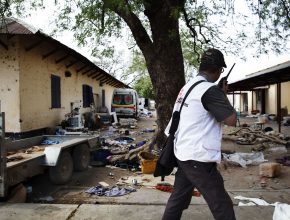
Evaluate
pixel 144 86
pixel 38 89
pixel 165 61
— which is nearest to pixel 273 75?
pixel 165 61

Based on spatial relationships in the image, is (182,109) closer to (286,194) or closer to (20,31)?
(286,194)

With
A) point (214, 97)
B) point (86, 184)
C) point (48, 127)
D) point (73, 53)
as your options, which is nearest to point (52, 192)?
point (86, 184)

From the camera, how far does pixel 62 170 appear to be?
7898mm

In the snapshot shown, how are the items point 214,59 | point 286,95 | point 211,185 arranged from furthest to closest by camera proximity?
1. point 286,95
2. point 214,59
3. point 211,185

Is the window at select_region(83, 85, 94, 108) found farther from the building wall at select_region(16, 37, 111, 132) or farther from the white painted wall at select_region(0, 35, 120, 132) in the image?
the white painted wall at select_region(0, 35, 120, 132)

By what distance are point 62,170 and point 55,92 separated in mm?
8583

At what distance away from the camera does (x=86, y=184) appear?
8328 mm

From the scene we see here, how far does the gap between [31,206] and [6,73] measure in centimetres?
754

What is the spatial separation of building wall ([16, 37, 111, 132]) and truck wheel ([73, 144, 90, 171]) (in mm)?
3772

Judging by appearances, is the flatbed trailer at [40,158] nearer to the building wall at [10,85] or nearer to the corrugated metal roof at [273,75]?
the building wall at [10,85]

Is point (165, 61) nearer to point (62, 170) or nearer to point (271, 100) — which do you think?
point (62, 170)

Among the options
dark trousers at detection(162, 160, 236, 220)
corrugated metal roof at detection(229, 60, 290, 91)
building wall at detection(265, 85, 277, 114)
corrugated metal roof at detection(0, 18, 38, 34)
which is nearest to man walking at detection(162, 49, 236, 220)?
dark trousers at detection(162, 160, 236, 220)

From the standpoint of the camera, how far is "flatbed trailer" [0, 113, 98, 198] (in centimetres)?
606

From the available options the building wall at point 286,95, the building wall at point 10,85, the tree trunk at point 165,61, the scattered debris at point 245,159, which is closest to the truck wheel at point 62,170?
the tree trunk at point 165,61
